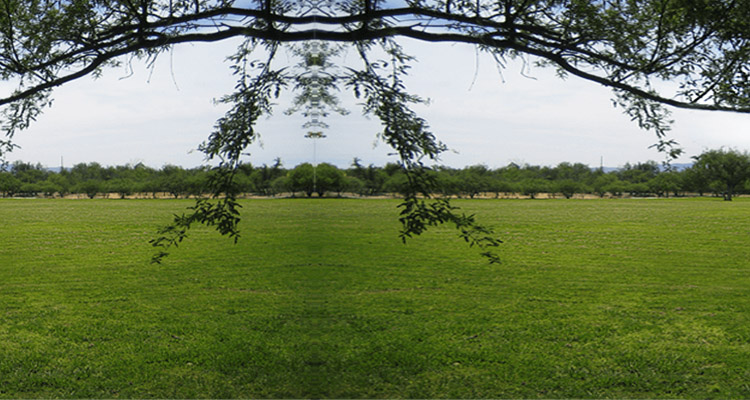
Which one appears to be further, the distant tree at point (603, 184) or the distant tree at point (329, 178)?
the distant tree at point (603, 184)

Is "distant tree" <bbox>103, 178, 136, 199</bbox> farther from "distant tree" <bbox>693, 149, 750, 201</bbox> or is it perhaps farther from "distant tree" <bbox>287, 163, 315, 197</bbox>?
"distant tree" <bbox>693, 149, 750, 201</bbox>

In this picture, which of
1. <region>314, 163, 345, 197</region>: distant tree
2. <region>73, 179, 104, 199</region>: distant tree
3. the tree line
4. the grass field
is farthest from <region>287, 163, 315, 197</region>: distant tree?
<region>73, 179, 104, 199</region>: distant tree

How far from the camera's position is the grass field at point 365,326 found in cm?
580

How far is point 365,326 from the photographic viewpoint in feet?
26.1

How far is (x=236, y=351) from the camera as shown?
6.87 metres

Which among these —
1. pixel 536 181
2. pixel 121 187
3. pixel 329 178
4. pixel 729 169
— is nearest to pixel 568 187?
pixel 536 181

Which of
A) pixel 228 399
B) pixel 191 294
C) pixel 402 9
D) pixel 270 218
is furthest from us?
pixel 270 218

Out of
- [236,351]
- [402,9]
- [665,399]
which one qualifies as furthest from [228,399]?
[665,399]

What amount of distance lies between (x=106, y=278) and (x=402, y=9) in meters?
11.7

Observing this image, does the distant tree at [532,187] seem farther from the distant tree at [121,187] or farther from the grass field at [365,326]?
the distant tree at [121,187]

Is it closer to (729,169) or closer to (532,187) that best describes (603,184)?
(532,187)

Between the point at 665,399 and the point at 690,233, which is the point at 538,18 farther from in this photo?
the point at 690,233

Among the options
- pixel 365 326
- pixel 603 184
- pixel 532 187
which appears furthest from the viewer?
pixel 603 184

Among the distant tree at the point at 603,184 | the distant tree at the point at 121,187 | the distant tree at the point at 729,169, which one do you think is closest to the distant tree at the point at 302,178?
the distant tree at the point at 729,169
